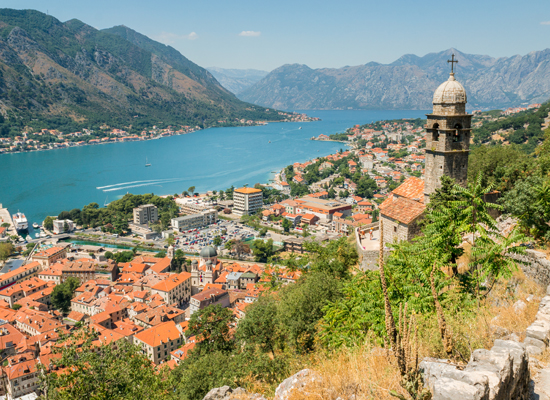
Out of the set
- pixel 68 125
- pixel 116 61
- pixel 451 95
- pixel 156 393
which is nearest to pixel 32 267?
pixel 156 393

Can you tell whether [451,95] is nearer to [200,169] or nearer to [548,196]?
[548,196]

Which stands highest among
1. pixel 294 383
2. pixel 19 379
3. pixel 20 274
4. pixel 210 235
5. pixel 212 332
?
pixel 294 383

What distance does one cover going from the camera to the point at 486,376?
2246 millimetres

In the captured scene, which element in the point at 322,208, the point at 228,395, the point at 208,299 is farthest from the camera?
the point at 322,208

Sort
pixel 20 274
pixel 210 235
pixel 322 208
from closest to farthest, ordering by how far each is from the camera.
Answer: pixel 20 274, pixel 210 235, pixel 322 208

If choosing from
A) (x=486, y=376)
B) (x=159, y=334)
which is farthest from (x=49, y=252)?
(x=486, y=376)

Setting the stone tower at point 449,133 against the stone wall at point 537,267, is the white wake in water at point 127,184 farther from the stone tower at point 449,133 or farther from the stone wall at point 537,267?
the stone wall at point 537,267

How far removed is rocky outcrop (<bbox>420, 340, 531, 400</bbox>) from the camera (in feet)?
6.86

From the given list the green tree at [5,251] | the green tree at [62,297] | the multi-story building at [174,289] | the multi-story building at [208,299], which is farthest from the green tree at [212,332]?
the green tree at [5,251]

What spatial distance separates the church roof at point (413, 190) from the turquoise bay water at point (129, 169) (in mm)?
42751

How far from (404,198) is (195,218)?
109 ft

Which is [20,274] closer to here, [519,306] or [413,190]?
[413,190]

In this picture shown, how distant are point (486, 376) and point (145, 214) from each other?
42.6m

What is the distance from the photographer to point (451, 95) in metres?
9.09
